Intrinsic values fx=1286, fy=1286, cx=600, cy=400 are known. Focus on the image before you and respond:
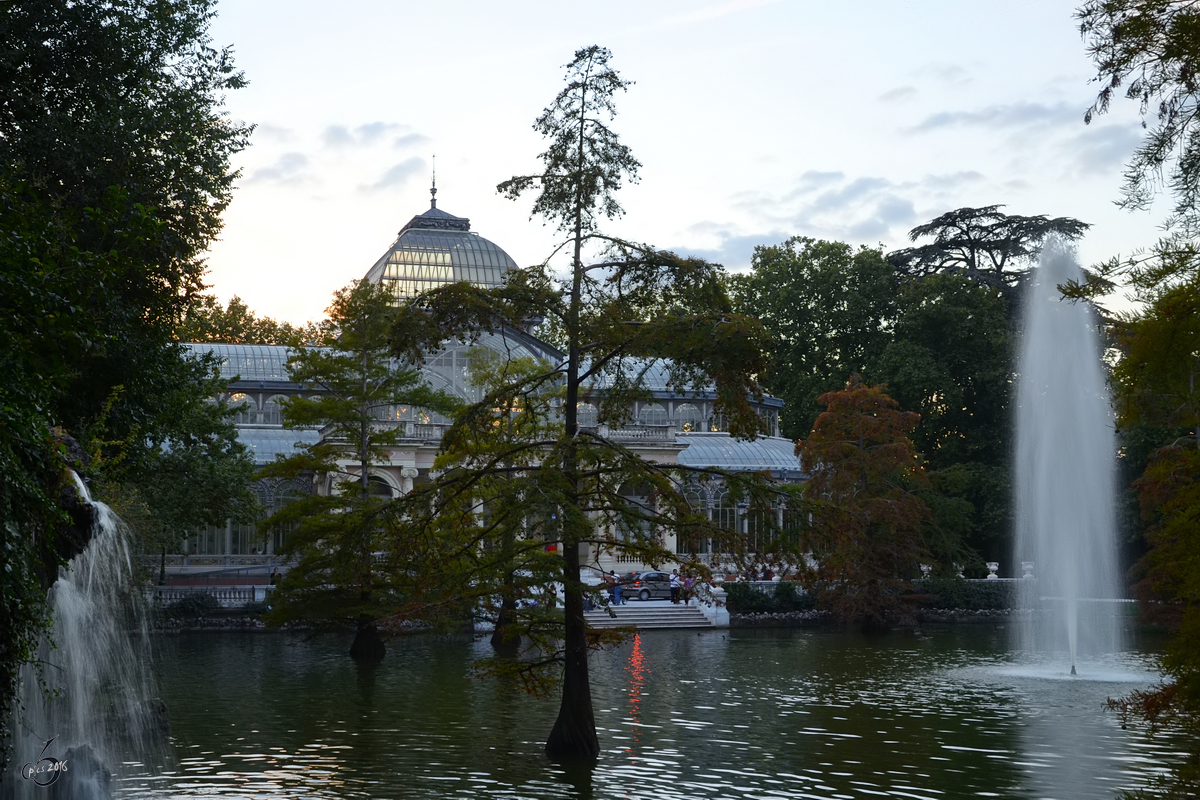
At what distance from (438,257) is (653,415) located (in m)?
15.5

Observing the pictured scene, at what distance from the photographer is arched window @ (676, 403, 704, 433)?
57094mm

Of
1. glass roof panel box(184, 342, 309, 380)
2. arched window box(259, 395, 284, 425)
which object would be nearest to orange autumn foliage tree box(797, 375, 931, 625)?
arched window box(259, 395, 284, 425)

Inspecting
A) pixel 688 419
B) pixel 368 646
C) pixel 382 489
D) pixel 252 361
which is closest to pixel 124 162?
pixel 368 646

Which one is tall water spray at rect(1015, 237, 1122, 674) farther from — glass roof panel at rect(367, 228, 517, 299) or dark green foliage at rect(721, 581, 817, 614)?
glass roof panel at rect(367, 228, 517, 299)

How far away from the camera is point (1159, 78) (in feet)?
39.8

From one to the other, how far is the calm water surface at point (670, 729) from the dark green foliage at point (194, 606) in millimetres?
6397

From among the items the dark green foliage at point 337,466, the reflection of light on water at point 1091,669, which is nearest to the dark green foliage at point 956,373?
the reflection of light on water at point 1091,669

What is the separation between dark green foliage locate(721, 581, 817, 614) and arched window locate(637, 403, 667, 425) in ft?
42.6

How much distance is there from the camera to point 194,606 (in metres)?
38.5

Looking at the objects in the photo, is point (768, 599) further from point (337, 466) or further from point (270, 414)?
point (270, 414)

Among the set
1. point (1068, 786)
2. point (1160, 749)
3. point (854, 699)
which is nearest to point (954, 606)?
point (854, 699)

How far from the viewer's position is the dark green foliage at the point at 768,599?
4325 centimetres

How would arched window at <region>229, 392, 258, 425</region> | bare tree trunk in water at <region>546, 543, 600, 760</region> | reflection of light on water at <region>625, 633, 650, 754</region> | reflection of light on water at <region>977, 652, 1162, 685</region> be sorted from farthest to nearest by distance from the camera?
arched window at <region>229, 392, 258, 425</region> → reflection of light on water at <region>977, 652, 1162, 685</region> → reflection of light on water at <region>625, 633, 650, 754</region> → bare tree trunk in water at <region>546, 543, 600, 760</region>

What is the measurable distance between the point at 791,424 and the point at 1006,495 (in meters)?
13.3
